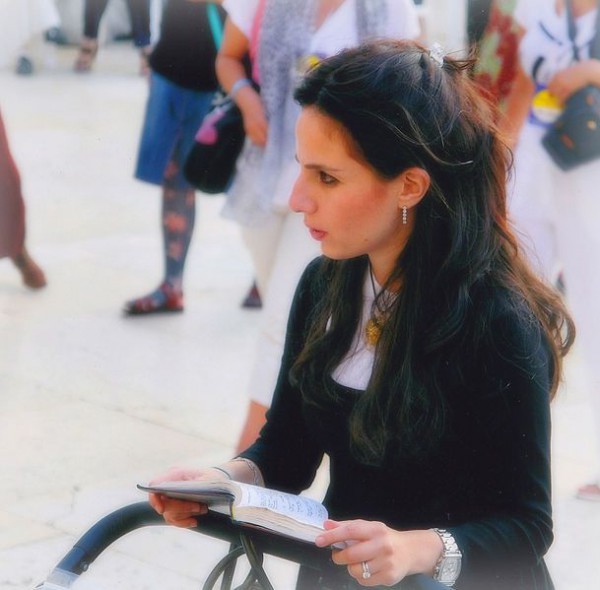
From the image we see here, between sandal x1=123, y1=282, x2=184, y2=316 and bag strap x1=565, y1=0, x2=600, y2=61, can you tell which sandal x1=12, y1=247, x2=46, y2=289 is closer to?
sandal x1=123, y1=282, x2=184, y2=316

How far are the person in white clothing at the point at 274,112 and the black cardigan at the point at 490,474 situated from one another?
6.59 ft

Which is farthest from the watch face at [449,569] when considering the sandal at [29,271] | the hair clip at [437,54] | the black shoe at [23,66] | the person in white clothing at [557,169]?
the black shoe at [23,66]

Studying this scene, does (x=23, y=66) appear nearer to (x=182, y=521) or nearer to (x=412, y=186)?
(x=412, y=186)

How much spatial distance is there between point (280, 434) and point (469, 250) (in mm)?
429

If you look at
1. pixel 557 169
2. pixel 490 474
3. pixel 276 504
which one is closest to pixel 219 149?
pixel 557 169

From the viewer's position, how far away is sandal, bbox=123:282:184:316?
6055 mm

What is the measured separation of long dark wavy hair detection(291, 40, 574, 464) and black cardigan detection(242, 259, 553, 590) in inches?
1.0

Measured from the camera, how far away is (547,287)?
1.99 metres

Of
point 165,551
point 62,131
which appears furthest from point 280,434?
point 62,131

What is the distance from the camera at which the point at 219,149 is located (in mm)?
4371

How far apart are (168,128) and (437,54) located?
3.93 metres

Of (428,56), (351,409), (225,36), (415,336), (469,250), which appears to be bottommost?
(225,36)

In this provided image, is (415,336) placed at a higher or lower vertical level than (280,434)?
higher

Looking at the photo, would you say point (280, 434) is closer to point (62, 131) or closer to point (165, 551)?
point (165, 551)
